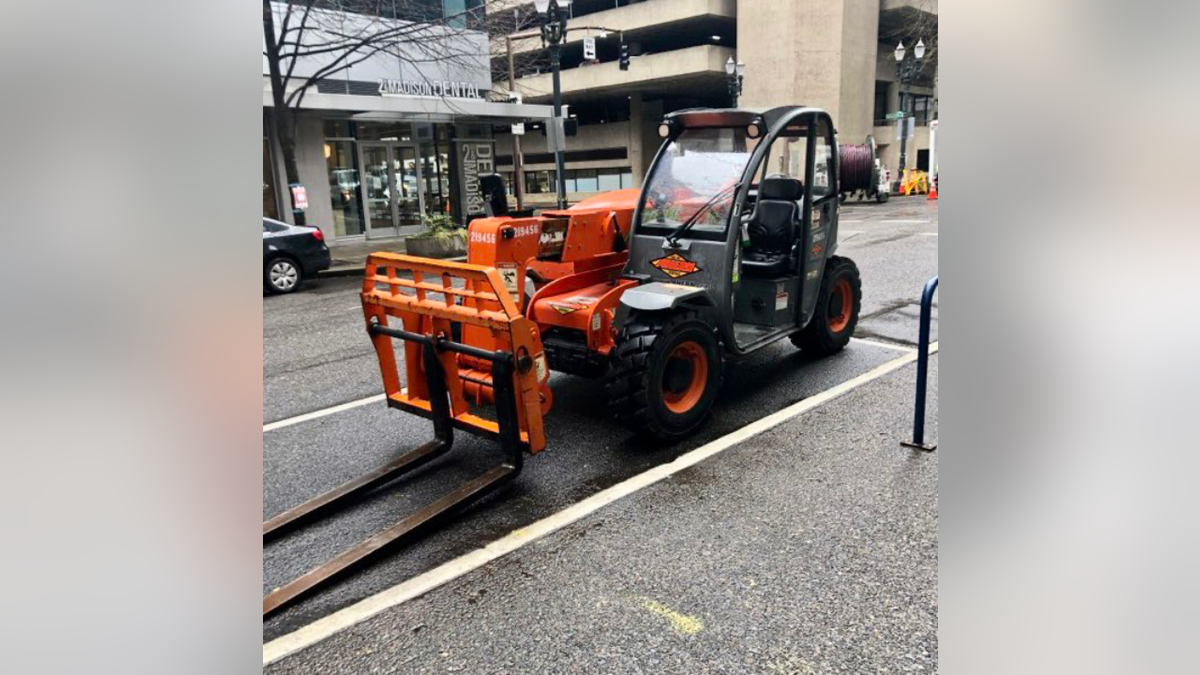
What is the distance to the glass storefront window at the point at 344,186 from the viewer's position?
61.8ft

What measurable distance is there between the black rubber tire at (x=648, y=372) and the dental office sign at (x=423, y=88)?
1604 centimetres

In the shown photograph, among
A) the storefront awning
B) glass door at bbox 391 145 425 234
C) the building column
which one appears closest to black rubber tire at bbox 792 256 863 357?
the storefront awning

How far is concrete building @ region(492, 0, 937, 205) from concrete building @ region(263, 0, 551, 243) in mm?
7103

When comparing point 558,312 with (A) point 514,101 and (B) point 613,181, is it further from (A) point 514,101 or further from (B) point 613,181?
(B) point 613,181

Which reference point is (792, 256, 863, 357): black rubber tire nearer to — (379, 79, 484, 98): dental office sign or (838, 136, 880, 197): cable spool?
(838, 136, 880, 197): cable spool

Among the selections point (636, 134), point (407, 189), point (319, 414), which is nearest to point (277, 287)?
point (319, 414)

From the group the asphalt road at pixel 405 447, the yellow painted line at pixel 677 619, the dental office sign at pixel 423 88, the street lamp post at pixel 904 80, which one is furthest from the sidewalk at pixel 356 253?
the street lamp post at pixel 904 80

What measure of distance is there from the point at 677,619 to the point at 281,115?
14.5m

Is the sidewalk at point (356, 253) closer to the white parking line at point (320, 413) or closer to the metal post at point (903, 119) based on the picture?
the white parking line at point (320, 413)

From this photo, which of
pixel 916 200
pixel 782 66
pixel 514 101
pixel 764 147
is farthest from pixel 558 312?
pixel 782 66

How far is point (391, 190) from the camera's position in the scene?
20.1 meters
